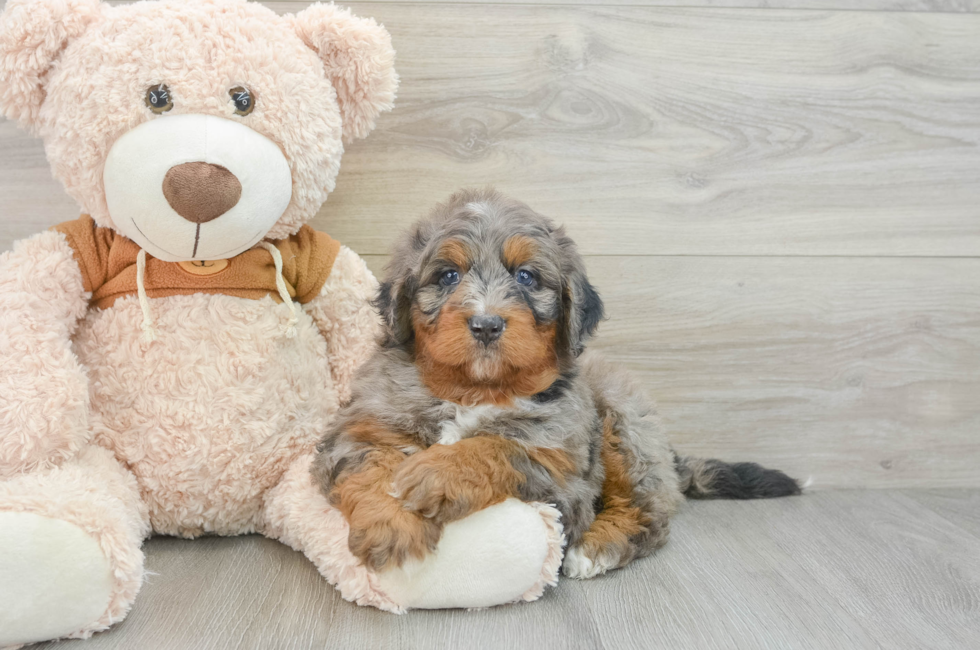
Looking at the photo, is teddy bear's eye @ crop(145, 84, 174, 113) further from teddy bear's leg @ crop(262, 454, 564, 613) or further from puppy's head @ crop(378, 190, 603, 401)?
teddy bear's leg @ crop(262, 454, 564, 613)

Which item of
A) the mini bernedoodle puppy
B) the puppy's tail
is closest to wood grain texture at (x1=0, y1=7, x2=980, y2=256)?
the mini bernedoodle puppy

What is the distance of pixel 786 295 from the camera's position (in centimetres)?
256

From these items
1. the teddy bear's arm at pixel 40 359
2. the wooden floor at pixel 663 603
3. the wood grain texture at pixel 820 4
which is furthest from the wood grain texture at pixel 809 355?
the teddy bear's arm at pixel 40 359

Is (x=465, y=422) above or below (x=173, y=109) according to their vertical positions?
below

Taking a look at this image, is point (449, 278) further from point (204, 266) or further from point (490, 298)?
point (204, 266)

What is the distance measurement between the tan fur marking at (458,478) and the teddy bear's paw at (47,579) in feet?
1.99

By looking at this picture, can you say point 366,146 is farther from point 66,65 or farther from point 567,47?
point 66,65

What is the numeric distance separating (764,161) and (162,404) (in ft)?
6.30

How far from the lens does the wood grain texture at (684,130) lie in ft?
7.80

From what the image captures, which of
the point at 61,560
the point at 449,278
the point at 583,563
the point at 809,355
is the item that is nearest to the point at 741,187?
the point at 809,355

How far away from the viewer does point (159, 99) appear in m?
1.71

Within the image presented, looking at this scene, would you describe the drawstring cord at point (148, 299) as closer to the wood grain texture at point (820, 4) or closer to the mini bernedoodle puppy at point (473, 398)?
the mini bernedoodle puppy at point (473, 398)

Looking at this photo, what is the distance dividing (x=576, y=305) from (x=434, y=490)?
53 cm

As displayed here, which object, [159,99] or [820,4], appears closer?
[159,99]
